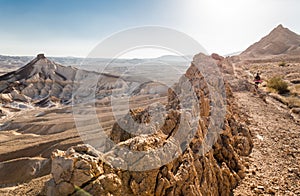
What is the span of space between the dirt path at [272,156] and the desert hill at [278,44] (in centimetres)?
5517

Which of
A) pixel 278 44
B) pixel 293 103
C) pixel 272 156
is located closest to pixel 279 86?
pixel 293 103

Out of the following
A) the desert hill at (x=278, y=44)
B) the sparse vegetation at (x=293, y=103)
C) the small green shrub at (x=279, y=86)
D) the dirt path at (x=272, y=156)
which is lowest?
the dirt path at (x=272, y=156)

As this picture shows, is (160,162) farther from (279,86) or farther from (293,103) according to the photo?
(279,86)

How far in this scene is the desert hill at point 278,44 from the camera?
211ft

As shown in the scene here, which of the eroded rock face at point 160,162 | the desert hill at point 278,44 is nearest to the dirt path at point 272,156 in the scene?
the eroded rock face at point 160,162

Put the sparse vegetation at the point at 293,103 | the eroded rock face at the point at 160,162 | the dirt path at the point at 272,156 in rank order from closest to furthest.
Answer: the eroded rock face at the point at 160,162, the dirt path at the point at 272,156, the sparse vegetation at the point at 293,103

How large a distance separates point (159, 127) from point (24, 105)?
42.4 metres

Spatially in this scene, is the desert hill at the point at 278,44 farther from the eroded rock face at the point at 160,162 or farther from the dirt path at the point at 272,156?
the eroded rock face at the point at 160,162

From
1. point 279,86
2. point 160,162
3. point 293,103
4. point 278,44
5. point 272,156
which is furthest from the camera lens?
point 278,44

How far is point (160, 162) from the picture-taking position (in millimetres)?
4195

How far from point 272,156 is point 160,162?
16.2ft

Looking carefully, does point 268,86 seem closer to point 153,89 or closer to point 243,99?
point 243,99

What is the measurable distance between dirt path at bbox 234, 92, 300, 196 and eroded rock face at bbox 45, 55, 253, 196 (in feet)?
1.31

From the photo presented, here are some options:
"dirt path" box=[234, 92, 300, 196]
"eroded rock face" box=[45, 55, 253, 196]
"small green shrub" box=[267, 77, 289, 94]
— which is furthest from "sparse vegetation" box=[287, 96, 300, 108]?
"eroded rock face" box=[45, 55, 253, 196]
